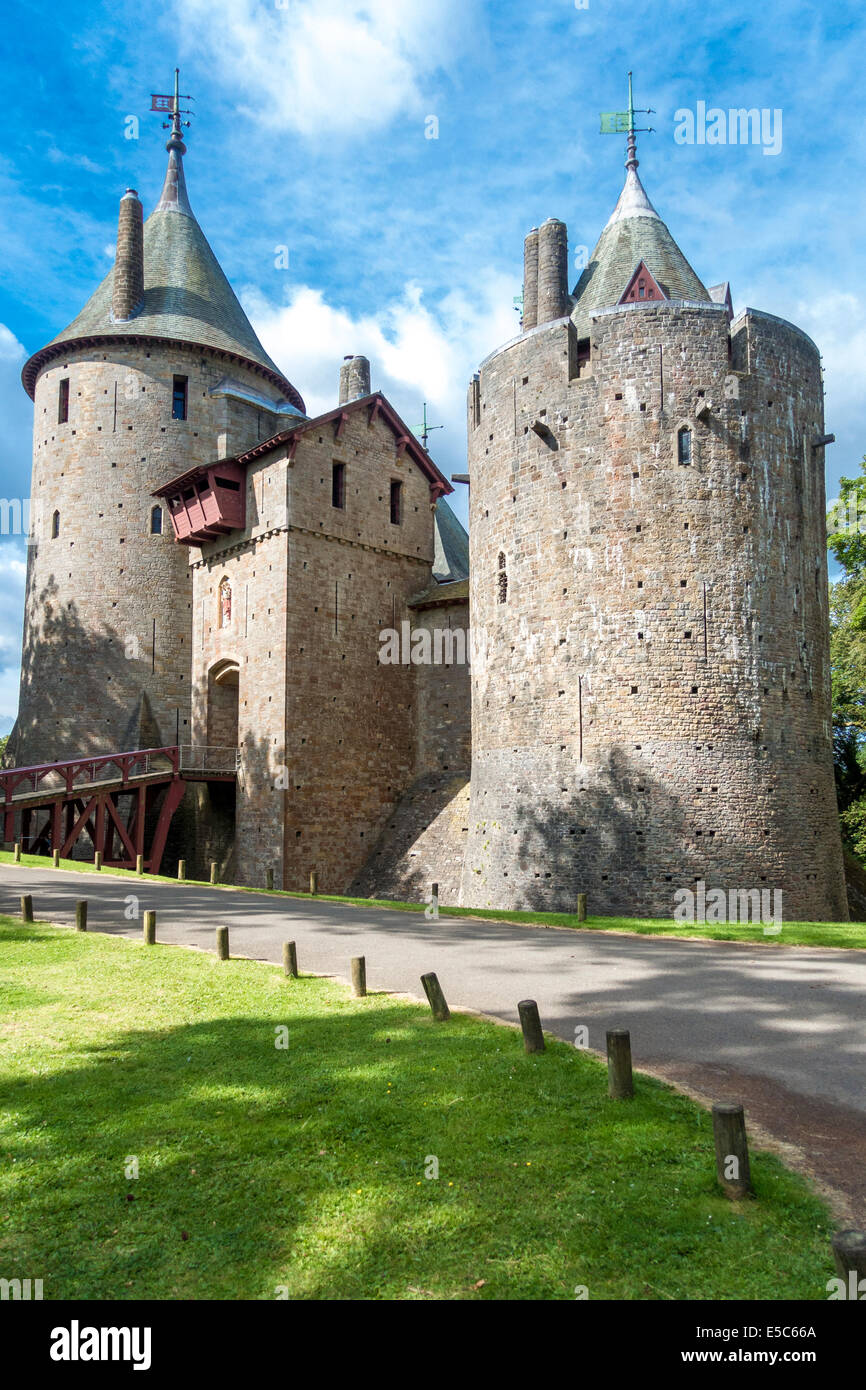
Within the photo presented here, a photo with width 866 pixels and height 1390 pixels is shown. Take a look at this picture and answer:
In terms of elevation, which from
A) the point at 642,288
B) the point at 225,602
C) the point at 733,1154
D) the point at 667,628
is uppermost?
the point at 642,288

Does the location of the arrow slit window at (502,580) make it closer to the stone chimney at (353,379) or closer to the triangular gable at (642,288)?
the triangular gable at (642,288)

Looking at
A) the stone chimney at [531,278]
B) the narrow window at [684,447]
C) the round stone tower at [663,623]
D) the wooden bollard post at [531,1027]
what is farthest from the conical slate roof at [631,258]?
the wooden bollard post at [531,1027]

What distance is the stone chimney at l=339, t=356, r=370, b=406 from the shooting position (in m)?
32.3

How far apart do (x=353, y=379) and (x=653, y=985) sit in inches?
1076

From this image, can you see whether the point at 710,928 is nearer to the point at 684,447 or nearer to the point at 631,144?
the point at 684,447

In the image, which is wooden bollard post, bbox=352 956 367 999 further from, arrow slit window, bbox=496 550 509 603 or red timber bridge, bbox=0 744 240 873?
red timber bridge, bbox=0 744 240 873

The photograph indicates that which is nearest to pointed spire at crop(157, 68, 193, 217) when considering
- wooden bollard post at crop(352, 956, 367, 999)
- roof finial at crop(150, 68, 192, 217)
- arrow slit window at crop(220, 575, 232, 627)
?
roof finial at crop(150, 68, 192, 217)

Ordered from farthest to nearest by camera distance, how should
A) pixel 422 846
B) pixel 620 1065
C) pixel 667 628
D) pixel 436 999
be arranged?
pixel 422 846 → pixel 667 628 → pixel 436 999 → pixel 620 1065

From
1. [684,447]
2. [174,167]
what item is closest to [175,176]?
[174,167]

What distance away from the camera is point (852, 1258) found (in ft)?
12.2

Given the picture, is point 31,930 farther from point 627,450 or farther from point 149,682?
point 149,682

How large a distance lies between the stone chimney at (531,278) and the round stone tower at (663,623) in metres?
3.86

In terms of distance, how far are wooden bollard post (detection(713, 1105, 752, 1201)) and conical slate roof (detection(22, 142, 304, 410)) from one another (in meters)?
32.3
